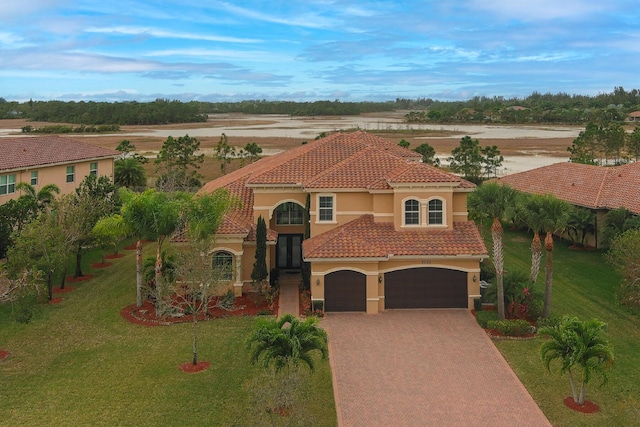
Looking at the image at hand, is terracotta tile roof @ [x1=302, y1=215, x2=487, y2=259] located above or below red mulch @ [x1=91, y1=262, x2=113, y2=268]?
above

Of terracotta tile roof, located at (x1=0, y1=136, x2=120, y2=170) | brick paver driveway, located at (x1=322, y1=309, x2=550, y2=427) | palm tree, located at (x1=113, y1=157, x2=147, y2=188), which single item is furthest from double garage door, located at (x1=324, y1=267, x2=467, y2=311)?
palm tree, located at (x1=113, y1=157, x2=147, y2=188)

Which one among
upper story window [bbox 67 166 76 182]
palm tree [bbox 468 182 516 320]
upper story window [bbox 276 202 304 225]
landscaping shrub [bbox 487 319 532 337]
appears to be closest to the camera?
landscaping shrub [bbox 487 319 532 337]

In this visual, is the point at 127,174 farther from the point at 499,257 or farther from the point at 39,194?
the point at 499,257

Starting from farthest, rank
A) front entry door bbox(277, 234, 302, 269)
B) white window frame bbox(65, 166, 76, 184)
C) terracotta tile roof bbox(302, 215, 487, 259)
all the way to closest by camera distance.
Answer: white window frame bbox(65, 166, 76, 184)
front entry door bbox(277, 234, 302, 269)
terracotta tile roof bbox(302, 215, 487, 259)

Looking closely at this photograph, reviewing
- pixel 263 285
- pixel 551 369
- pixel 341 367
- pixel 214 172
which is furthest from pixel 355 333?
pixel 214 172

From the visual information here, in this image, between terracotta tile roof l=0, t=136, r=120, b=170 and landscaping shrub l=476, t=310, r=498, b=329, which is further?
terracotta tile roof l=0, t=136, r=120, b=170

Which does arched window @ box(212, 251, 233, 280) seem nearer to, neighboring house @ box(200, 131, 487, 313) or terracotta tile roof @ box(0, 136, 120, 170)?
neighboring house @ box(200, 131, 487, 313)

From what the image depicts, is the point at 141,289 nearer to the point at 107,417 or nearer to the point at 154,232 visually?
the point at 154,232
